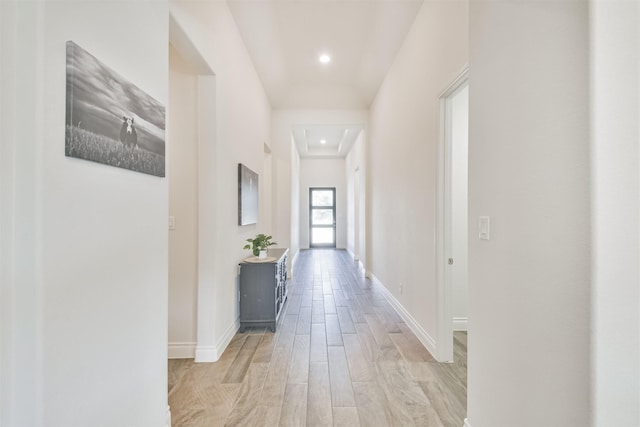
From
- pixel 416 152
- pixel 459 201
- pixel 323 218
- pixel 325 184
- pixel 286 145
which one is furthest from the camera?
pixel 323 218

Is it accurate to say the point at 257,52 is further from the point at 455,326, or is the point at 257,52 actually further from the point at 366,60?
the point at 455,326

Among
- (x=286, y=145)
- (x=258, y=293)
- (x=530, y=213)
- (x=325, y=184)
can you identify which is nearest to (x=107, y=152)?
(x=530, y=213)

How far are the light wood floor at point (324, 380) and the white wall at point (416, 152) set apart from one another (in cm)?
38

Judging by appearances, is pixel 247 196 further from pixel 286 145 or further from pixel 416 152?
pixel 286 145

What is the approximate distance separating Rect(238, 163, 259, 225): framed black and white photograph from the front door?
606 cm

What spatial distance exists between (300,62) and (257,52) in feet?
2.25

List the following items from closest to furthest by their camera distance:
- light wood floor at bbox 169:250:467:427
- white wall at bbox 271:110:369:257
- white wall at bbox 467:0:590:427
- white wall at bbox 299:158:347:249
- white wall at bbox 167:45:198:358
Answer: white wall at bbox 467:0:590:427 → light wood floor at bbox 169:250:467:427 → white wall at bbox 167:45:198:358 → white wall at bbox 271:110:369:257 → white wall at bbox 299:158:347:249

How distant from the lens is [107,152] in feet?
3.78

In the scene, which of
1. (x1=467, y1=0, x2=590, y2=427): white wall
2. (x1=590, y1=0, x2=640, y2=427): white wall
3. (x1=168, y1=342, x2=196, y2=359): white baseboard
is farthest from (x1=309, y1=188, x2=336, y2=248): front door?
(x1=590, y1=0, x2=640, y2=427): white wall

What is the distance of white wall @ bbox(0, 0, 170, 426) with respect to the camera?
2.72 ft

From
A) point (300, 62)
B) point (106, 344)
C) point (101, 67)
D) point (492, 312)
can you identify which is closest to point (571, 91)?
point (492, 312)

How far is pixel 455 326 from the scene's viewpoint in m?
3.15

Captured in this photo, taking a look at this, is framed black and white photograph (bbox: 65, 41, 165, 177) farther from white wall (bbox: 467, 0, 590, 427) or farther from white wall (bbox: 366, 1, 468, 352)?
white wall (bbox: 366, 1, 468, 352)

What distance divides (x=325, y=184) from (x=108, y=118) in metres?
8.89
